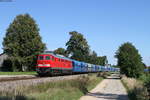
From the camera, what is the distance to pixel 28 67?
206ft

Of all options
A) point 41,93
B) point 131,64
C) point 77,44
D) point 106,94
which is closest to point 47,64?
point 106,94

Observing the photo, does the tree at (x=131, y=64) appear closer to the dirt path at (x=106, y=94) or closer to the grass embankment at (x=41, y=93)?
the dirt path at (x=106, y=94)

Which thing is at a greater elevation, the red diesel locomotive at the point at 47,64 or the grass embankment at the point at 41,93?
the red diesel locomotive at the point at 47,64

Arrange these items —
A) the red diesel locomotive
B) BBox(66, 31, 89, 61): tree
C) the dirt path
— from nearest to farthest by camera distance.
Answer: the dirt path < the red diesel locomotive < BBox(66, 31, 89, 61): tree

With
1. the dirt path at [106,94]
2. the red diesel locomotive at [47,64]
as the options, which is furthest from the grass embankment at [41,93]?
the red diesel locomotive at [47,64]

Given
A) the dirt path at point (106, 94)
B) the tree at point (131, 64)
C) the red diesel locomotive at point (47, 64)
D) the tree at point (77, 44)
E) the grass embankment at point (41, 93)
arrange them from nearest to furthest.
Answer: the grass embankment at point (41, 93) < the dirt path at point (106, 94) < the red diesel locomotive at point (47, 64) < the tree at point (131, 64) < the tree at point (77, 44)

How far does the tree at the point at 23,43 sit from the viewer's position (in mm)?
60156

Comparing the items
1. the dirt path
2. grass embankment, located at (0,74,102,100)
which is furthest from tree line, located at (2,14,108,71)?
grass embankment, located at (0,74,102,100)

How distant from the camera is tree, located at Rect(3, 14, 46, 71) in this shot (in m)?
60.2

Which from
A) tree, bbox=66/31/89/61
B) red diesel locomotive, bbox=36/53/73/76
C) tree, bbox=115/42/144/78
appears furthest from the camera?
tree, bbox=66/31/89/61

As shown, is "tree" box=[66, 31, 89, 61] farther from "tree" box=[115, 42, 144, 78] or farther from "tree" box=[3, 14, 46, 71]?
"tree" box=[115, 42, 144, 78]

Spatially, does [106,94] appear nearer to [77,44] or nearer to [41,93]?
[41,93]

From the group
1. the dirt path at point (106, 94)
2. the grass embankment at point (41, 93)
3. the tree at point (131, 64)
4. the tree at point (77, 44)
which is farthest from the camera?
the tree at point (77, 44)

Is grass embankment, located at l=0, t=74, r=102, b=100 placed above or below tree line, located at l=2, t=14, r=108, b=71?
below
